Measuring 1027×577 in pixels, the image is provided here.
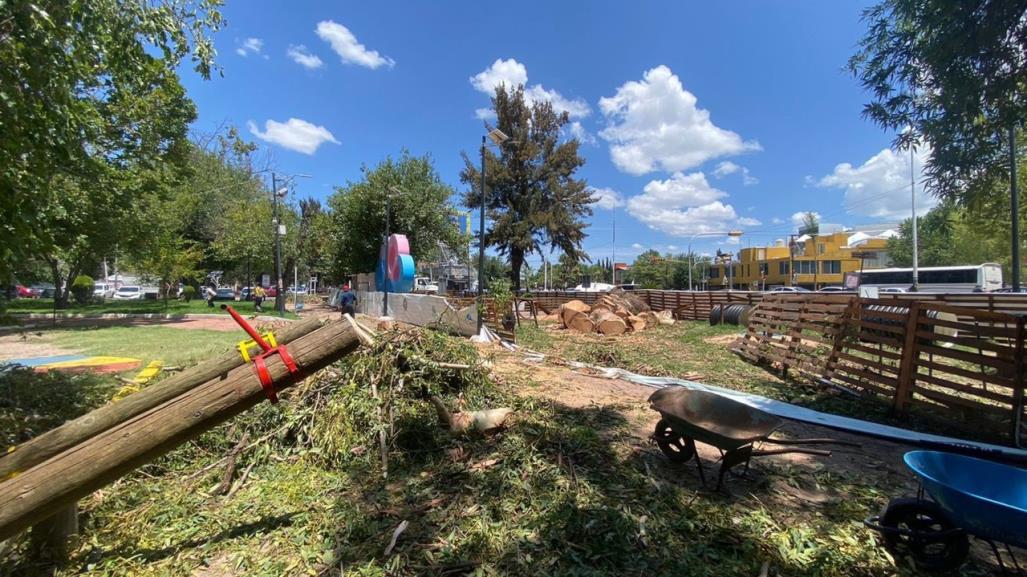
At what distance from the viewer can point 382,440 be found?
13.4 feet

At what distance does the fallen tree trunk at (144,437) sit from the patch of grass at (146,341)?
697cm

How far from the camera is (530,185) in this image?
3600cm

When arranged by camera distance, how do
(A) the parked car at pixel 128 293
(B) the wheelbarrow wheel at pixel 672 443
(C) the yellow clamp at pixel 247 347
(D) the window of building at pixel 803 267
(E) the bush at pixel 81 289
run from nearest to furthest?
(C) the yellow clamp at pixel 247 347 < (B) the wheelbarrow wheel at pixel 672 443 < (E) the bush at pixel 81 289 < (A) the parked car at pixel 128 293 < (D) the window of building at pixel 803 267

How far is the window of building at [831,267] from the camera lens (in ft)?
190

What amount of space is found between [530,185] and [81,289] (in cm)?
3000

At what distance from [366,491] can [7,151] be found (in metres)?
3.92

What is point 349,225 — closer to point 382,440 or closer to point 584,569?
point 382,440

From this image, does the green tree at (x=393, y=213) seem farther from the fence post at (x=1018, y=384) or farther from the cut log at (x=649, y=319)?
the fence post at (x=1018, y=384)

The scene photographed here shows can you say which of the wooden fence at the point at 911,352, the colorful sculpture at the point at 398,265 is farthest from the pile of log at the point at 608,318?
the colorful sculpture at the point at 398,265

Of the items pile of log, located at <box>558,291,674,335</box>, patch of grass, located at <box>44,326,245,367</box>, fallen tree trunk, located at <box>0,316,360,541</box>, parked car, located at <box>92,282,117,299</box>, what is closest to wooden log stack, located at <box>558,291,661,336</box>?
pile of log, located at <box>558,291,674,335</box>

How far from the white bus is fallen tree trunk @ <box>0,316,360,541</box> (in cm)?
3773

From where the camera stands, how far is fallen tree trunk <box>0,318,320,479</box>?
2.29 meters

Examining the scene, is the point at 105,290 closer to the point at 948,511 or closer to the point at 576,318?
the point at 576,318

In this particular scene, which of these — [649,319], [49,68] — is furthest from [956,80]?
[649,319]
